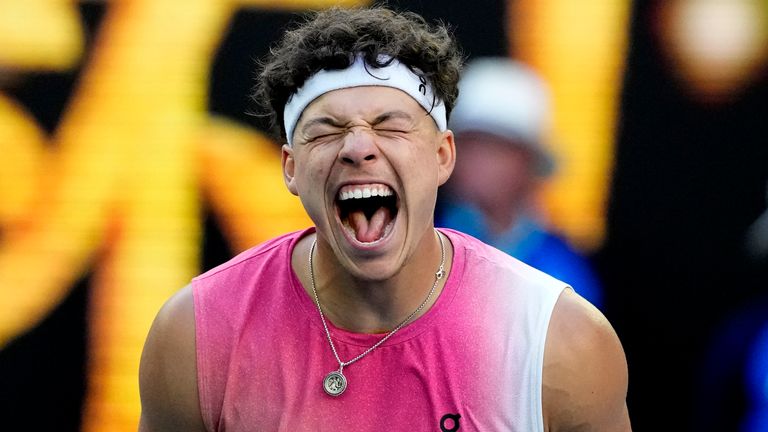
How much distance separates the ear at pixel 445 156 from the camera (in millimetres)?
2537

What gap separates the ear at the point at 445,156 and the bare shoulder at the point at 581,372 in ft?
1.35

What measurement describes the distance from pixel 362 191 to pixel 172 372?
2.04 ft

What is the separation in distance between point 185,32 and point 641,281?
207cm

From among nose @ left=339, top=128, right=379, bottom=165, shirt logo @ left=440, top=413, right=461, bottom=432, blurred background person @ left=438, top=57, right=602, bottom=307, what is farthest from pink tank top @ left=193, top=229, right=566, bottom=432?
blurred background person @ left=438, top=57, right=602, bottom=307

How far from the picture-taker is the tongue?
8.22 feet

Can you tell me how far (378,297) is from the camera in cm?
244

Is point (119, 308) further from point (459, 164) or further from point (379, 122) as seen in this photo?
point (379, 122)

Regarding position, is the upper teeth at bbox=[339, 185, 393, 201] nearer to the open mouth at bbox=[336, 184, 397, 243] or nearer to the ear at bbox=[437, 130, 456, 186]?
the open mouth at bbox=[336, 184, 397, 243]

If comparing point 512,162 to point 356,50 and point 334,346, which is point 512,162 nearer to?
point 356,50

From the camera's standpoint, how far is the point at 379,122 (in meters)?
2.36

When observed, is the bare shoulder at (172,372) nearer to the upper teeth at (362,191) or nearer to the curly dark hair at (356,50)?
the upper teeth at (362,191)

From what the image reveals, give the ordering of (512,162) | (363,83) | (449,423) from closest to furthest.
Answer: (449,423)
(363,83)
(512,162)

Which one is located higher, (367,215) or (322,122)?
(322,122)

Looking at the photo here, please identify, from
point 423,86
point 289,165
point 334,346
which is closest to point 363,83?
point 423,86
